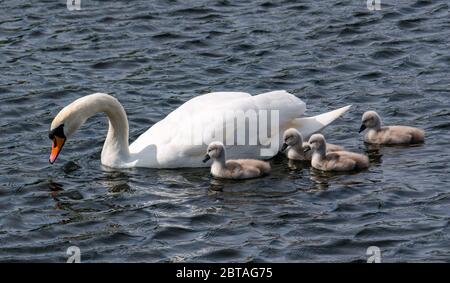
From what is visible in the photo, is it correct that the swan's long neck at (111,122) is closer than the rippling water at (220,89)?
No

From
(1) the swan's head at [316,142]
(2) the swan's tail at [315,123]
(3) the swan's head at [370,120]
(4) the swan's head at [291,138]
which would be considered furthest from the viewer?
(2) the swan's tail at [315,123]

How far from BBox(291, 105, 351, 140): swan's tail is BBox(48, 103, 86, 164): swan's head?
2.67 m

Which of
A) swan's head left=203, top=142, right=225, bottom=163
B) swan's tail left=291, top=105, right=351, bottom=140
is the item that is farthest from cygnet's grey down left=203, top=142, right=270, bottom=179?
swan's tail left=291, top=105, right=351, bottom=140

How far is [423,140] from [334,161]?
144cm

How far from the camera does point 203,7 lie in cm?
2133

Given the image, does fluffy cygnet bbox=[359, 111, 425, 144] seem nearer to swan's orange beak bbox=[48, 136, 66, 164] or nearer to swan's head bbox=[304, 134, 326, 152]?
swan's head bbox=[304, 134, 326, 152]

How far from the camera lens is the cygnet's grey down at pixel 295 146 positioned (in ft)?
50.8

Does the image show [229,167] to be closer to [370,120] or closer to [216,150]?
[216,150]

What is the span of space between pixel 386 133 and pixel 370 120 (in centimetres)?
25

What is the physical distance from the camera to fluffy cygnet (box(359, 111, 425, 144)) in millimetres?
15664

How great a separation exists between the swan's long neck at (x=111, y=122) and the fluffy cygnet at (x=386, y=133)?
287 centimetres

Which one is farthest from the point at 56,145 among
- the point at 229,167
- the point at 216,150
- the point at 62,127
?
the point at 229,167

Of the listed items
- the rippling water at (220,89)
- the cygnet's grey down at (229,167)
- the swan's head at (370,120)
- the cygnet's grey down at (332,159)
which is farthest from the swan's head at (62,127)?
the swan's head at (370,120)

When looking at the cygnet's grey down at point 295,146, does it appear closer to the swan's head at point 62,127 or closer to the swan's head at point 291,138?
the swan's head at point 291,138
